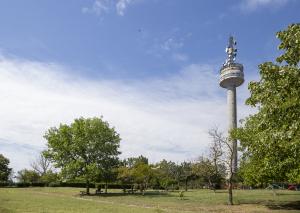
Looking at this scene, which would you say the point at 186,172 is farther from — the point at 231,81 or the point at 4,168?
the point at 4,168

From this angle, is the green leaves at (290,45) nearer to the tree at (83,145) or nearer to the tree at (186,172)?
the tree at (83,145)

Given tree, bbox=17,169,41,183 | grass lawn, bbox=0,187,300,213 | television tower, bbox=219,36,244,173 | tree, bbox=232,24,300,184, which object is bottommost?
grass lawn, bbox=0,187,300,213

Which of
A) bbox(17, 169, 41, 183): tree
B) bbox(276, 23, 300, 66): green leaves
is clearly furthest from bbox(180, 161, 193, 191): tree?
bbox(276, 23, 300, 66): green leaves

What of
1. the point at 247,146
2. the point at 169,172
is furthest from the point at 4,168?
the point at 247,146

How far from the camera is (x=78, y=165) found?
5891cm

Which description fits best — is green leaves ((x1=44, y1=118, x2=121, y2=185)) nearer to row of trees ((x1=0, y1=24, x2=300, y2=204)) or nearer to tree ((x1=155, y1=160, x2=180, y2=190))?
row of trees ((x1=0, y1=24, x2=300, y2=204))

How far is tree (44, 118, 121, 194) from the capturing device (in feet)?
199

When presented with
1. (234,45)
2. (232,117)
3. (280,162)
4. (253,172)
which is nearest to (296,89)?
(280,162)

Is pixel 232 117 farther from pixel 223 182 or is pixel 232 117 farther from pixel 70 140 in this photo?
pixel 70 140

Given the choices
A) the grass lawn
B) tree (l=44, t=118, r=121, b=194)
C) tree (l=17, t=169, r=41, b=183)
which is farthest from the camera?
tree (l=17, t=169, r=41, b=183)

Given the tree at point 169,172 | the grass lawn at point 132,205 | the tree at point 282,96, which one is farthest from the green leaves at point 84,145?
the tree at point 282,96

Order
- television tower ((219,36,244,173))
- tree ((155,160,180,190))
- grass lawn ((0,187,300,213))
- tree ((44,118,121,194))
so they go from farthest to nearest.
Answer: television tower ((219,36,244,173)) → tree ((155,160,180,190)) → tree ((44,118,121,194)) → grass lawn ((0,187,300,213))

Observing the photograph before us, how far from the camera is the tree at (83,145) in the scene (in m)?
60.7

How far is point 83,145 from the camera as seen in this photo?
60.8m
